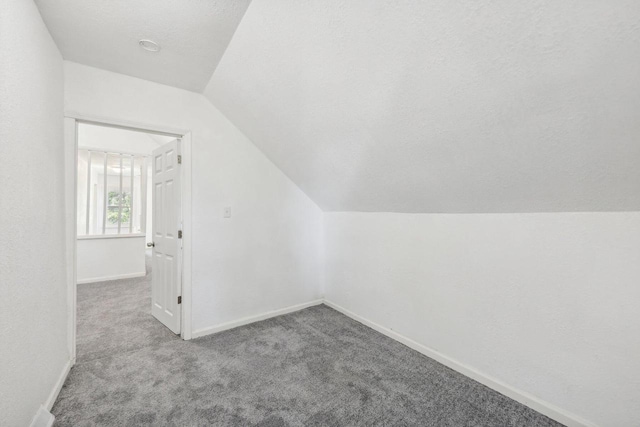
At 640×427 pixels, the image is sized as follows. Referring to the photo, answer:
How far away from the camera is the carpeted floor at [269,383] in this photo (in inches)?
65.1

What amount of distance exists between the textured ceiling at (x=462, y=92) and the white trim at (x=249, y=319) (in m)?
1.87

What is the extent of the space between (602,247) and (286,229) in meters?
2.64

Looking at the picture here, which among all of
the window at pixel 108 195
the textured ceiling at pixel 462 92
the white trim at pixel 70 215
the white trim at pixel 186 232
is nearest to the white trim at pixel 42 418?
the white trim at pixel 70 215

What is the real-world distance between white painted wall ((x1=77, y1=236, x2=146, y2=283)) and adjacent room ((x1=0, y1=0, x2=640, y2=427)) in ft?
6.68

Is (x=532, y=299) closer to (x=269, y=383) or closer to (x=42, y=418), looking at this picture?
(x=269, y=383)

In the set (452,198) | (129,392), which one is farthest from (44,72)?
(452,198)

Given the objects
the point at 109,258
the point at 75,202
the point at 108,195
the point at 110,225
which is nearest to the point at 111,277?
the point at 109,258

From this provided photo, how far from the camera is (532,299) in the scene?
172 centimetres

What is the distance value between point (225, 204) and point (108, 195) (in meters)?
3.66

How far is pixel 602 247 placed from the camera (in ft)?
4.82

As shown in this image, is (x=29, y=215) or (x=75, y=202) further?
(x=75, y=202)

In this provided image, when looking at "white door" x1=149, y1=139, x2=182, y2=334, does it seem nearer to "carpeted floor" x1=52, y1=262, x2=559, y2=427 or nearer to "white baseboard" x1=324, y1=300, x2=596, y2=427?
"carpeted floor" x1=52, y1=262, x2=559, y2=427

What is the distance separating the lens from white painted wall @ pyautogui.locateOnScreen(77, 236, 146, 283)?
4629 mm

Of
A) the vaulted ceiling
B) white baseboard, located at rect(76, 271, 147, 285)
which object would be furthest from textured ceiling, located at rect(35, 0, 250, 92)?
white baseboard, located at rect(76, 271, 147, 285)
